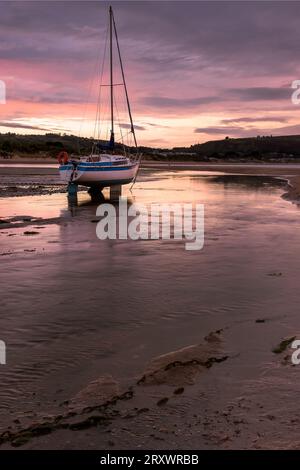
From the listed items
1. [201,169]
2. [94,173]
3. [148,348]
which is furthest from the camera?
[201,169]

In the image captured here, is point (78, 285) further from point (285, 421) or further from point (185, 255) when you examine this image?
point (285, 421)

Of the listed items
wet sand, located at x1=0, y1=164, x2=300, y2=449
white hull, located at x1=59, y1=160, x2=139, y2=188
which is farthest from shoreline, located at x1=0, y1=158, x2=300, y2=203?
wet sand, located at x1=0, y1=164, x2=300, y2=449

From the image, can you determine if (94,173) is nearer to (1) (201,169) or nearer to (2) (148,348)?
(2) (148,348)

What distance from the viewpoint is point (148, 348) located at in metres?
6.08

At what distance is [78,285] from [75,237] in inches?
221

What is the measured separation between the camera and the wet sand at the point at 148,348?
4.21m

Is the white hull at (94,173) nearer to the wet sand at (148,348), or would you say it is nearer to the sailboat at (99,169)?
the sailboat at (99,169)

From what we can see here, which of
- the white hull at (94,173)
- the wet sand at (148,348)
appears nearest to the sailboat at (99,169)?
the white hull at (94,173)

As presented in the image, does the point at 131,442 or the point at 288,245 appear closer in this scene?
the point at 131,442

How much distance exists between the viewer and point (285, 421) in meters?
4.29

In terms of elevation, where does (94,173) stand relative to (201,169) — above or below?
below

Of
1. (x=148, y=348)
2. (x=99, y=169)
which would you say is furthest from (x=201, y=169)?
(x=148, y=348)

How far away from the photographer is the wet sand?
4.21 m
